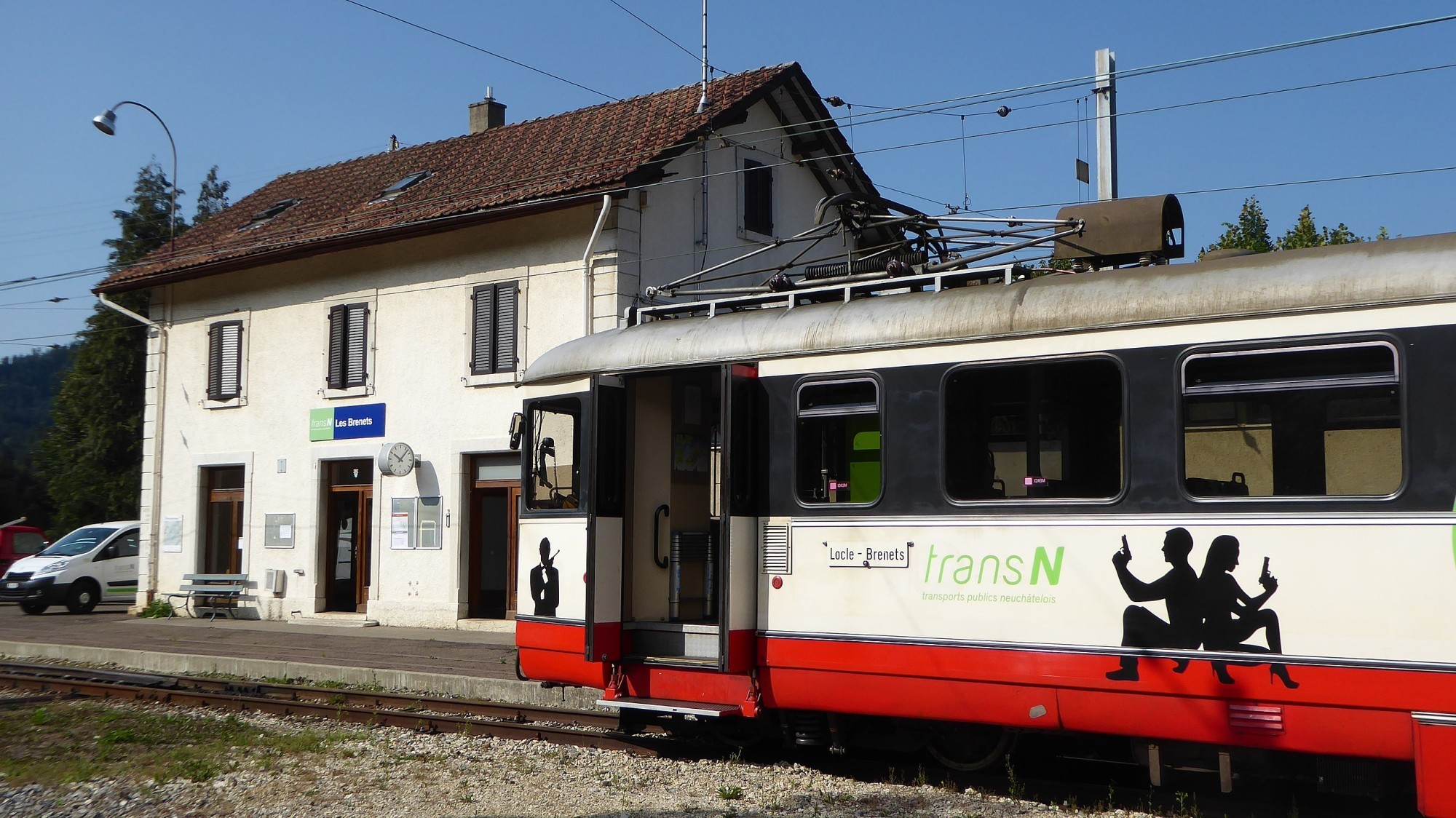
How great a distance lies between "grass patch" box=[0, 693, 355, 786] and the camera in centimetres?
909

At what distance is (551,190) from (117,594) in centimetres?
1404

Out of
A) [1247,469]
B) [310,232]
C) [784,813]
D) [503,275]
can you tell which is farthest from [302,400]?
[1247,469]

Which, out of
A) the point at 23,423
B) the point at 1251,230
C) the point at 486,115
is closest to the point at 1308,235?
the point at 1251,230

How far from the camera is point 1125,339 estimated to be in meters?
7.50

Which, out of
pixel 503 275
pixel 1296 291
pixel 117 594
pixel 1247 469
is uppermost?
pixel 503 275

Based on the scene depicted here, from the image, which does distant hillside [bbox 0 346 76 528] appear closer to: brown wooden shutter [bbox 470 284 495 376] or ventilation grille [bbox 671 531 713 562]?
brown wooden shutter [bbox 470 284 495 376]

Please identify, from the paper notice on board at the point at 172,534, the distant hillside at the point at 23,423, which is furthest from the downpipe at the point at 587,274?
the distant hillside at the point at 23,423

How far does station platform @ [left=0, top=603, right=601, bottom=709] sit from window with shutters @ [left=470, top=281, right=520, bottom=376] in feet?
12.9

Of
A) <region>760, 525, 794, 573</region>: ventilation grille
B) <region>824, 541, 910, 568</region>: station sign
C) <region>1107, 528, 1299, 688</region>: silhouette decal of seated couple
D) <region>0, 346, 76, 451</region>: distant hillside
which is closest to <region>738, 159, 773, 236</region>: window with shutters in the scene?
<region>760, 525, 794, 573</region>: ventilation grille

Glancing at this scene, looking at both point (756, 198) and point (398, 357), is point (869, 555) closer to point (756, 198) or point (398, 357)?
point (756, 198)

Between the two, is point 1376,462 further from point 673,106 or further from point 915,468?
point 673,106

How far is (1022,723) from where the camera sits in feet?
25.0

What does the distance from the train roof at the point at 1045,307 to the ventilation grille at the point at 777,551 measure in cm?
122

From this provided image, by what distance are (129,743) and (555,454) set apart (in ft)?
13.5
